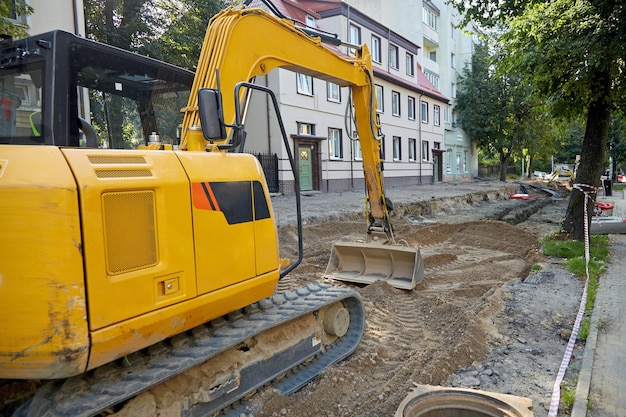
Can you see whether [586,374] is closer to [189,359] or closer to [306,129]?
[189,359]

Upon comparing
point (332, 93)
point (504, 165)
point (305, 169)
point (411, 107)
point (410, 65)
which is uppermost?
point (410, 65)

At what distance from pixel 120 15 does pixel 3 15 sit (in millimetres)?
10769

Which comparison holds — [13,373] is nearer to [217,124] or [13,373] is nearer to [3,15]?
[217,124]

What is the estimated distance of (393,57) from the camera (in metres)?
28.1

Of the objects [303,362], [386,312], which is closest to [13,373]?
[303,362]

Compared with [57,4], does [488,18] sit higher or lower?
lower

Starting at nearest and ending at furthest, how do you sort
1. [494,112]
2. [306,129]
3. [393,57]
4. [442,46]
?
[306,129], [393,57], [494,112], [442,46]

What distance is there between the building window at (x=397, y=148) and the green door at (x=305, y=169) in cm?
912

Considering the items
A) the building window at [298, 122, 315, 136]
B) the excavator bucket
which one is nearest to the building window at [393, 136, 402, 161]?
the building window at [298, 122, 315, 136]

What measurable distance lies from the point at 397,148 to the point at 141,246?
27.4m

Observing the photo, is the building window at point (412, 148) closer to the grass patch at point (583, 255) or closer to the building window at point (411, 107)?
the building window at point (411, 107)

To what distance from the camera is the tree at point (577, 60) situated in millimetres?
7488

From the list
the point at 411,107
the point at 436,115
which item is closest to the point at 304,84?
the point at 411,107

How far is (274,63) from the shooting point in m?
4.66
